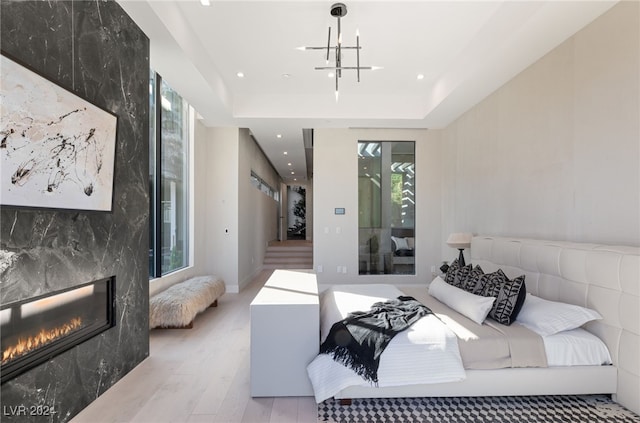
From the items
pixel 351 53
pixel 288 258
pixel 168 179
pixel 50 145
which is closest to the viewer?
pixel 50 145

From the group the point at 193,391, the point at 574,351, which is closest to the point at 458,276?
the point at 574,351

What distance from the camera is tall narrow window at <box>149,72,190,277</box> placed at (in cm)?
432

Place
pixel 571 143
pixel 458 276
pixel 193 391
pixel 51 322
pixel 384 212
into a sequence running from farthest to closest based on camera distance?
1. pixel 384 212
2. pixel 458 276
3. pixel 571 143
4. pixel 193 391
5. pixel 51 322

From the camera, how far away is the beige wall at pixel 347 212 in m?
5.89

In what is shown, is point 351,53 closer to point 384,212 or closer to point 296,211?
point 384,212

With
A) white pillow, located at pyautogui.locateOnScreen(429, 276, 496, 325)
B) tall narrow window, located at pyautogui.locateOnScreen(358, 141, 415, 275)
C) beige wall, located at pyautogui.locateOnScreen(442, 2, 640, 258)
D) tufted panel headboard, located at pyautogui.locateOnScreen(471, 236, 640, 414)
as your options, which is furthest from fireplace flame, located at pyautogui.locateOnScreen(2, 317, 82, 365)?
tall narrow window, located at pyautogui.locateOnScreen(358, 141, 415, 275)

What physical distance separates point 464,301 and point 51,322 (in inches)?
115

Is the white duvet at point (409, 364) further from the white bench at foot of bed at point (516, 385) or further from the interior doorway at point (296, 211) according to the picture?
the interior doorway at point (296, 211)

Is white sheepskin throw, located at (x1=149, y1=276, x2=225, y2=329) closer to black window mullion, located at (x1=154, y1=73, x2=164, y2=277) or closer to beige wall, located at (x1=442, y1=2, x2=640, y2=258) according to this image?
black window mullion, located at (x1=154, y1=73, x2=164, y2=277)

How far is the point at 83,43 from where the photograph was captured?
2.23 meters

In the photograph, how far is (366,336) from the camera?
2205 millimetres

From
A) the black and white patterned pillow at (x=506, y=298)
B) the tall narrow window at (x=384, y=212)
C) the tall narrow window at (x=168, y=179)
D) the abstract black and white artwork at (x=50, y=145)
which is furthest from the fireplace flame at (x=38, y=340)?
the tall narrow window at (x=384, y=212)

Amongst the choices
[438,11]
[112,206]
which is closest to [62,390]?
[112,206]

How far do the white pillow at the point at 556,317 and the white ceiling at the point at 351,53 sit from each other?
229 centimetres
